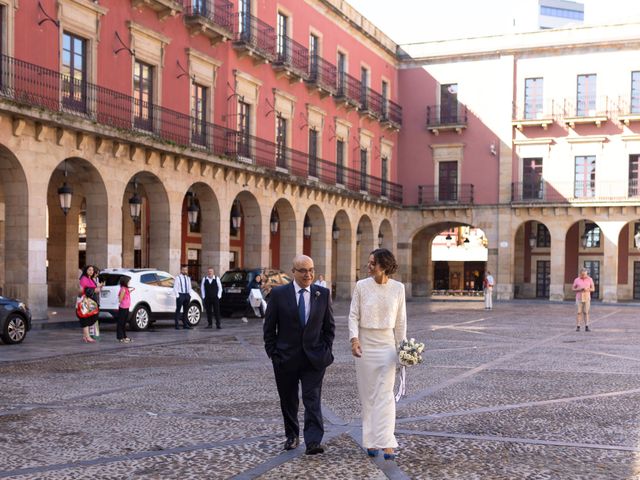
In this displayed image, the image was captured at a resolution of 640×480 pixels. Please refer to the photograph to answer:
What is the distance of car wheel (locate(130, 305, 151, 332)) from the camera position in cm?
1920

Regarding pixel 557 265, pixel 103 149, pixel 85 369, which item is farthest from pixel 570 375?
pixel 557 265

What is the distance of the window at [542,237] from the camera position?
44.9 meters

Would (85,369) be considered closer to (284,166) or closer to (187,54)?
(187,54)

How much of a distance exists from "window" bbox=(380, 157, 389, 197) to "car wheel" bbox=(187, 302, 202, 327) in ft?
70.3

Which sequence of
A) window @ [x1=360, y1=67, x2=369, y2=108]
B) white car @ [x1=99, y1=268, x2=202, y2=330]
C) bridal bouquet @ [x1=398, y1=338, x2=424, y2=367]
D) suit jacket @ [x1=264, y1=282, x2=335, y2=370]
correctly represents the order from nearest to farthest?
bridal bouquet @ [x1=398, y1=338, x2=424, y2=367] < suit jacket @ [x1=264, y1=282, x2=335, y2=370] < white car @ [x1=99, y1=268, x2=202, y2=330] < window @ [x1=360, y1=67, x2=369, y2=108]

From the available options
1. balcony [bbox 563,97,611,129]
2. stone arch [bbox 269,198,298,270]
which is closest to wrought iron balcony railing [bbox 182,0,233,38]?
stone arch [bbox 269,198,298,270]

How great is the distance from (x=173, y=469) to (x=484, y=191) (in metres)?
37.4

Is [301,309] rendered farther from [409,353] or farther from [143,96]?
[143,96]

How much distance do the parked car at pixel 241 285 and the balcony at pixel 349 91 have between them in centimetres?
1355

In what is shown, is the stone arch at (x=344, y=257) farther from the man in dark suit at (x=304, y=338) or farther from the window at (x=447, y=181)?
the man in dark suit at (x=304, y=338)

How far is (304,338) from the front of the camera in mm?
6523

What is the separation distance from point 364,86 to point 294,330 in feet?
111

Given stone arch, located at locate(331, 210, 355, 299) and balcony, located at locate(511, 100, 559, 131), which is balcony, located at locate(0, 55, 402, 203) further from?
balcony, located at locate(511, 100, 559, 131)

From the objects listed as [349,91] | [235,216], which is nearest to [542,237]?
[349,91]
